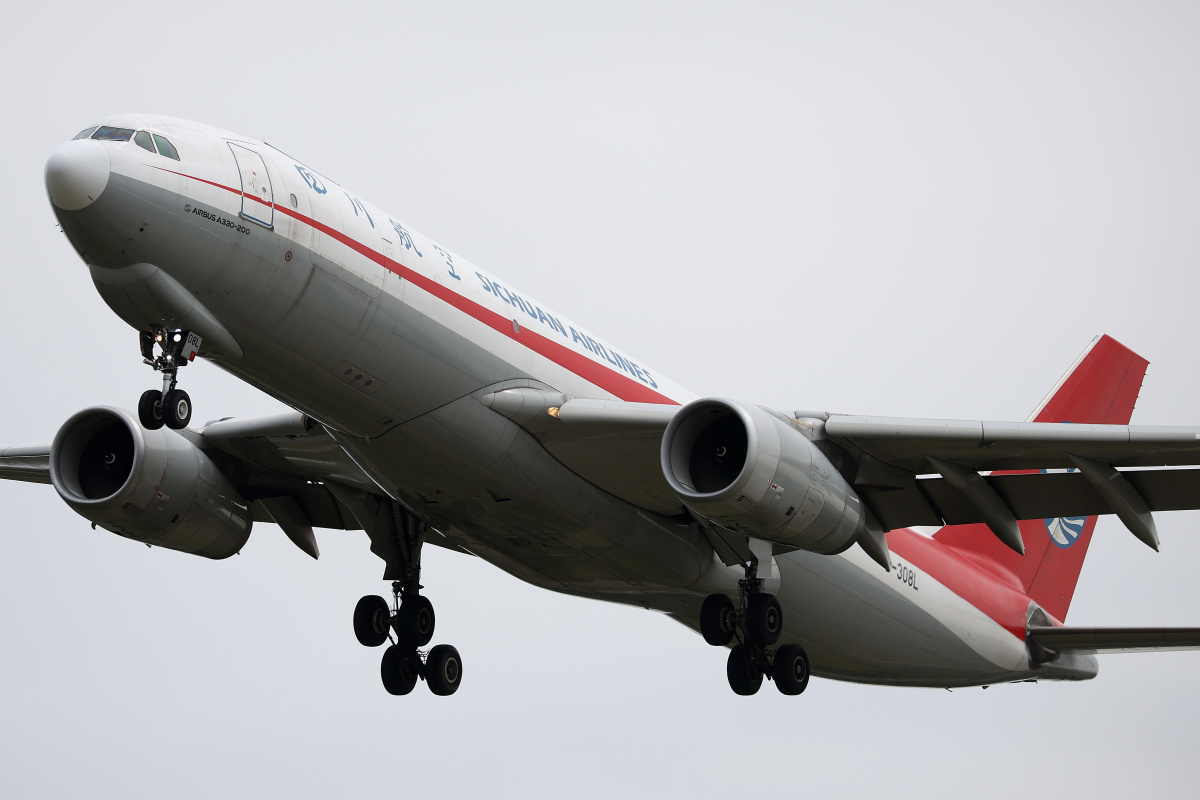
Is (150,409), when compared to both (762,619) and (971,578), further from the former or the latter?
(971,578)

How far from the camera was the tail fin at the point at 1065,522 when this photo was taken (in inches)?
1024

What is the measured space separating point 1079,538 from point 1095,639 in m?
4.25

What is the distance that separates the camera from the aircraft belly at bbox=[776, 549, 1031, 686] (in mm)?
21719

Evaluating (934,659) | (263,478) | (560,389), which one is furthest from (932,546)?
(263,478)

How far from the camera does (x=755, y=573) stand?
20125mm

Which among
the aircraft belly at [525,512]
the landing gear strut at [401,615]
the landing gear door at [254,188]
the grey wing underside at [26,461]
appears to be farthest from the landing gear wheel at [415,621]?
the landing gear door at [254,188]

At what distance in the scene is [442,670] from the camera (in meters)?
21.8

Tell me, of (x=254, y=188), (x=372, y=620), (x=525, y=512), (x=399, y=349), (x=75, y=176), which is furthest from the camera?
(x=372, y=620)

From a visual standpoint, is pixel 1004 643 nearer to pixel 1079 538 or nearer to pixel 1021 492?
pixel 1079 538

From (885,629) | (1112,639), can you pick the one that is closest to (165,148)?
(885,629)

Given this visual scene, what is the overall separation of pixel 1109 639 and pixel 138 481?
1592 centimetres

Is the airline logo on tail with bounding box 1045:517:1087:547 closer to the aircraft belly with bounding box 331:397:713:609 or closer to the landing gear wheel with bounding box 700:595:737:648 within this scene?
the aircraft belly with bounding box 331:397:713:609

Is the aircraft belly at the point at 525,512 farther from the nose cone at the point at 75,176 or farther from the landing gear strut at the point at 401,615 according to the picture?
the nose cone at the point at 75,176

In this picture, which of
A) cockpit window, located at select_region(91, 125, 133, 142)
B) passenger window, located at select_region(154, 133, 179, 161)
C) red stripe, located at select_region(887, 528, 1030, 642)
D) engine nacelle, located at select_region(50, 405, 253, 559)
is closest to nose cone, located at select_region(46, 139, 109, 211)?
cockpit window, located at select_region(91, 125, 133, 142)
